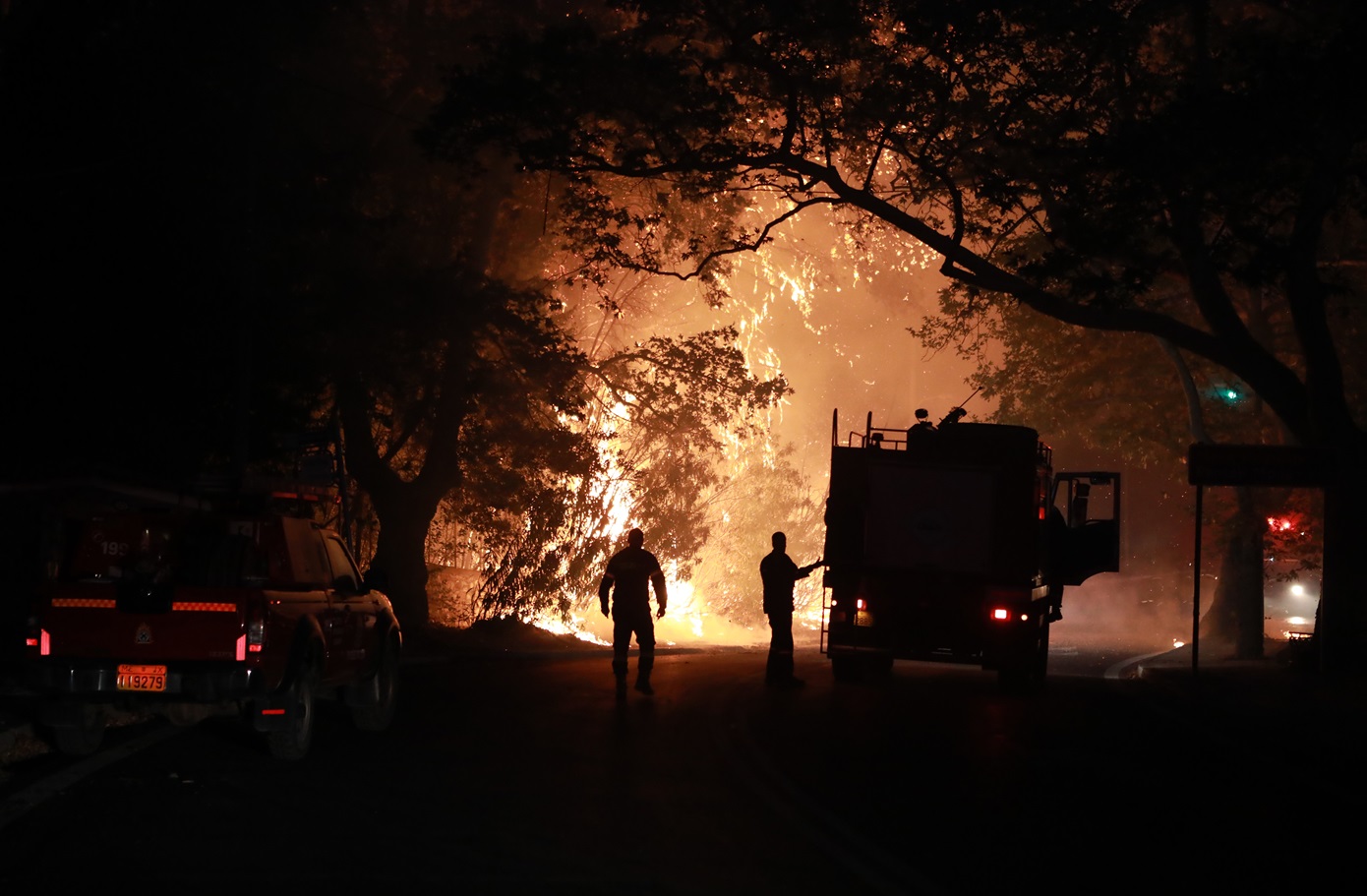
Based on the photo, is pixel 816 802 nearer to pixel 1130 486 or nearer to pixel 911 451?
pixel 911 451

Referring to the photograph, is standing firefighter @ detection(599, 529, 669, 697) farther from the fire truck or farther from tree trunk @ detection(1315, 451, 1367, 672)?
tree trunk @ detection(1315, 451, 1367, 672)

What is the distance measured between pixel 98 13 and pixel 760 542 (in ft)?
184

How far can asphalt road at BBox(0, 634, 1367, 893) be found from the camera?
8195mm

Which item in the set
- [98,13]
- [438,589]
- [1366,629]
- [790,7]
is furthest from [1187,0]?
[438,589]

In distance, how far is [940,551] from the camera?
68.1 feet

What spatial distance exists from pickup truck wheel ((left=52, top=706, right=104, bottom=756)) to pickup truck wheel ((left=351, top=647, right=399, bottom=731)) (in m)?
2.48

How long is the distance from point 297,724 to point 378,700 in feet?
7.91

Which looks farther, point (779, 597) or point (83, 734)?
point (779, 597)

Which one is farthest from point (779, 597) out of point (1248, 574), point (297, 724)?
point (1248, 574)

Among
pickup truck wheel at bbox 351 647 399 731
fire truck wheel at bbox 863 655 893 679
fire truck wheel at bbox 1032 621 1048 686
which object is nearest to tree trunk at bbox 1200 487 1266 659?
fire truck wheel at bbox 1032 621 1048 686

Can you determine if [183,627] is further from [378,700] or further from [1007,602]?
[1007,602]

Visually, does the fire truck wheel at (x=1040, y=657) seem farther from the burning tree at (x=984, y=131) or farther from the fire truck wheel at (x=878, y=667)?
the burning tree at (x=984, y=131)

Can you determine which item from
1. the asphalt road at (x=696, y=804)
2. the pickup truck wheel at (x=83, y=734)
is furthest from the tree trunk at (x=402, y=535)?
the pickup truck wheel at (x=83, y=734)

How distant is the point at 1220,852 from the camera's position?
923cm
